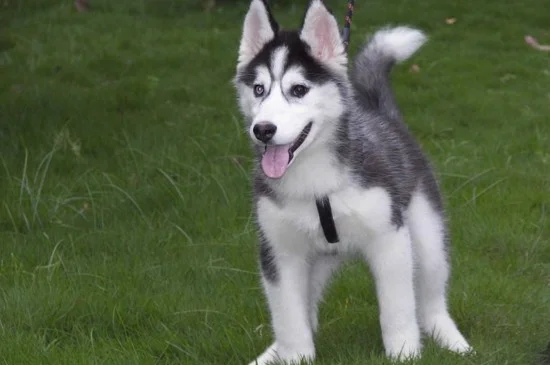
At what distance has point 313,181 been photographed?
4.14 metres

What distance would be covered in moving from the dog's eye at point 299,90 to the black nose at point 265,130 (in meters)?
0.26

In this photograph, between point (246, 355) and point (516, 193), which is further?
point (516, 193)

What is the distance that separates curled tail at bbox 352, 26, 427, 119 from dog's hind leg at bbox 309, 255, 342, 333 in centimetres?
85

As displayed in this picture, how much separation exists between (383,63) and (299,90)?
1.22 metres

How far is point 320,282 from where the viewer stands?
4.70 meters

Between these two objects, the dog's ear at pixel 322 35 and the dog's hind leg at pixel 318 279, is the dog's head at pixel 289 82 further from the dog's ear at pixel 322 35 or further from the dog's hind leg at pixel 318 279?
the dog's hind leg at pixel 318 279

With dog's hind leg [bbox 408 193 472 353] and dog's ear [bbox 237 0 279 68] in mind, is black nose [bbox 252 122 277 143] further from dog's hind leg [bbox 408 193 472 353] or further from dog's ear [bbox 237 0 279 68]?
dog's hind leg [bbox 408 193 472 353]

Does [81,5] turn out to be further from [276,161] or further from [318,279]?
[276,161]

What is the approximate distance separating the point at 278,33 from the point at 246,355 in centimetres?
152

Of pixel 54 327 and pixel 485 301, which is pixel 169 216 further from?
pixel 485 301

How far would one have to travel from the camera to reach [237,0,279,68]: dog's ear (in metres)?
4.24

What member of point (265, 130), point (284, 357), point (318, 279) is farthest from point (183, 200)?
point (265, 130)

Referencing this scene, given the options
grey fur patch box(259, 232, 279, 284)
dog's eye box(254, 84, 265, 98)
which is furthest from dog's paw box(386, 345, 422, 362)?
dog's eye box(254, 84, 265, 98)

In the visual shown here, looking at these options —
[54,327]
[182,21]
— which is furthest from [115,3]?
[54,327]
